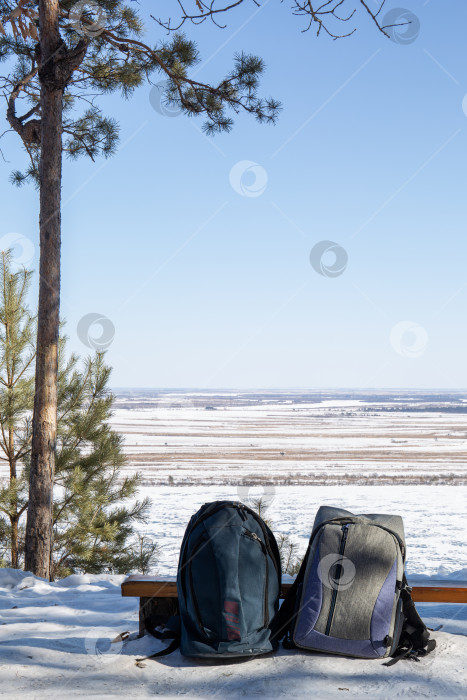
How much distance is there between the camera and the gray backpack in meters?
2.57

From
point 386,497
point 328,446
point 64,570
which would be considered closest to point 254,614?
point 64,570

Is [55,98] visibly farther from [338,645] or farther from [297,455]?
[297,455]

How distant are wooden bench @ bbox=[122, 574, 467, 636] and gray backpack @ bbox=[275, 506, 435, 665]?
0.15m

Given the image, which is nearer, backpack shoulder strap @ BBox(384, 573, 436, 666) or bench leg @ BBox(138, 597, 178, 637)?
backpack shoulder strap @ BBox(384, 573, 436, 666)

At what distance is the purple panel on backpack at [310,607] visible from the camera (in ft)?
8.53

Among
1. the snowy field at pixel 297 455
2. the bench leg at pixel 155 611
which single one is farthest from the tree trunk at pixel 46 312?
the snowy field at pixel 297 455

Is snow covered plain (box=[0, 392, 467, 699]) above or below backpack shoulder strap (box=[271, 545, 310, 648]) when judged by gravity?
below

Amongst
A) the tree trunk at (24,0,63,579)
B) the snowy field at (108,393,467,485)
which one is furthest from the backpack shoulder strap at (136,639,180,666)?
the snowy field at (108,393,467,485)

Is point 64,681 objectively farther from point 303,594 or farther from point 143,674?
point 303,594

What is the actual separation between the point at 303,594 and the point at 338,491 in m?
14.3

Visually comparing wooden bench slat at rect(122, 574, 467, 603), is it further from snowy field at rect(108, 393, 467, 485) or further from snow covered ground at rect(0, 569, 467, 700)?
snowy field at rect(108, 393, 467, 485)

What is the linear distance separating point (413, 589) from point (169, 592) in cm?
108

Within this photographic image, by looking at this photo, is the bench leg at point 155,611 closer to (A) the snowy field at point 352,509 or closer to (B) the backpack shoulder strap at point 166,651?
(B) the backpack shoulder strap at point 166,651

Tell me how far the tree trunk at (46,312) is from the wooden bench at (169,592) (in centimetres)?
268
